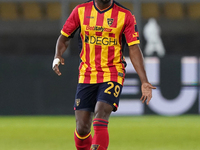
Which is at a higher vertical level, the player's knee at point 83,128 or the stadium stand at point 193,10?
the stadium stand at point 193,10

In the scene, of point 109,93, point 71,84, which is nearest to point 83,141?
point 109,93

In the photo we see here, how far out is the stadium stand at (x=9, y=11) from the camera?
13.3 metres

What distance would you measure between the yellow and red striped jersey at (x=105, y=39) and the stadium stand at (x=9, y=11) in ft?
28.0

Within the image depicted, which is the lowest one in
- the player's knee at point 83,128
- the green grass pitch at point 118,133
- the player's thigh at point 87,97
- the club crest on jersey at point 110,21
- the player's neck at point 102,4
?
the green grass pitch at point 118,133

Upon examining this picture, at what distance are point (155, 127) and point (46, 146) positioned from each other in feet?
9.83

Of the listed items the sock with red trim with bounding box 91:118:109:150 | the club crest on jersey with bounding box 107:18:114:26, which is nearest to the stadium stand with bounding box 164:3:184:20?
the club crest on jersey with bounding box 107:18:114:26

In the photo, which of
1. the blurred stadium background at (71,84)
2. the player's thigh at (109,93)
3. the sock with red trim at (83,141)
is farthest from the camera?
the blurred stadium background at (71,84)

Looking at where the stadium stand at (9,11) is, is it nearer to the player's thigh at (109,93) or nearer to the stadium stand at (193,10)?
the stadium stand at (193,10)

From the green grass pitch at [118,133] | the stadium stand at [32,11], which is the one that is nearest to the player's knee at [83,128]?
the green grass pitch at [118,133]

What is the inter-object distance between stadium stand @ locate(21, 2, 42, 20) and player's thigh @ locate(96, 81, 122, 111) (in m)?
8.82

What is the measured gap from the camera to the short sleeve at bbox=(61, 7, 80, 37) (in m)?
5.14

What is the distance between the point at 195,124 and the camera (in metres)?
9.66

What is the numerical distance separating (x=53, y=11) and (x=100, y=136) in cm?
905

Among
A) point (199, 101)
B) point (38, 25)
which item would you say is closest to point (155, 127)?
point (199, 101)
